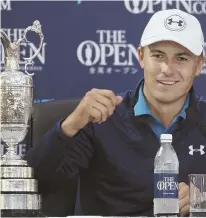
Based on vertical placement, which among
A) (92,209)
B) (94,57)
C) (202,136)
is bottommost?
(92,209)

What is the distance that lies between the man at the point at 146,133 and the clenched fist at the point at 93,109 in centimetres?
17

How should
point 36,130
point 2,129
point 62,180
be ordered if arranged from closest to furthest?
point 2,129 → point 62,180 → point 36,130

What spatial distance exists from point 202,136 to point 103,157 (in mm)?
316

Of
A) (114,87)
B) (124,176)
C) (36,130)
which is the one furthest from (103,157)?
(114,87)

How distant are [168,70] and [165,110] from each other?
135mm

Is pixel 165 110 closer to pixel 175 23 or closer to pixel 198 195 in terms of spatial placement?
pixel 175 23

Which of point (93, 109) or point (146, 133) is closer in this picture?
point (93, 109)

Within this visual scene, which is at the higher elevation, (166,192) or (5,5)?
(5,5)

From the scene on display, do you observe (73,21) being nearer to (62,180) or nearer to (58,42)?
(58,42)

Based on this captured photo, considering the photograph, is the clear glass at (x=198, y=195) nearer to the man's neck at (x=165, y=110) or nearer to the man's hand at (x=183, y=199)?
the man's hand at (x=183, y=199)

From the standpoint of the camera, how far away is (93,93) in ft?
Result: 8.14

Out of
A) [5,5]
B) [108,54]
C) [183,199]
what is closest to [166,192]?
[183,199]

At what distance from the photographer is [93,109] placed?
251 cm

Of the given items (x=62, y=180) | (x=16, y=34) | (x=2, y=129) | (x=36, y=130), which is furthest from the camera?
(x=16, y=34)
